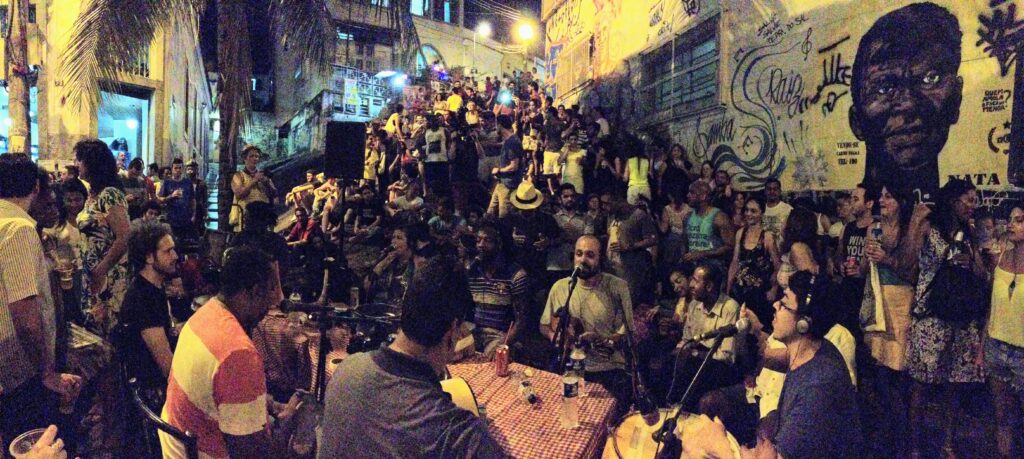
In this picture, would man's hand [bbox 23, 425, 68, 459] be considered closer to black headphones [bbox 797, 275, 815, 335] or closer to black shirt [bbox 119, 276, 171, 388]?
black shirt [bbox 119, 276, 171, 388]

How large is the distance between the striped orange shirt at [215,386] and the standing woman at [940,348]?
4523 millimetres

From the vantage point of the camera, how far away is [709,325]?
4.91 m

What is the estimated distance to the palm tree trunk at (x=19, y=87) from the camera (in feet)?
36.6

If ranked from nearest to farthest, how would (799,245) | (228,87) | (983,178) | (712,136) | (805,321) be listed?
(805,321), (799,245), (983,178), (228,87), (712,136)

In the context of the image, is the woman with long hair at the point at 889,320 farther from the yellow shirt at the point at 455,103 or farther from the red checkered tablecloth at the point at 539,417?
the yellow shirt at the point at 455,103

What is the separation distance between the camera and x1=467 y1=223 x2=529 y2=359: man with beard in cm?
540

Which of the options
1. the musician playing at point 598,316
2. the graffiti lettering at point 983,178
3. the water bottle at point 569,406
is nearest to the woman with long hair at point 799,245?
the musician playing at point 598,316

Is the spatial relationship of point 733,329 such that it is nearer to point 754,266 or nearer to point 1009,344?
point 1009,344

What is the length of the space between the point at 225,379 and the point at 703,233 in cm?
583

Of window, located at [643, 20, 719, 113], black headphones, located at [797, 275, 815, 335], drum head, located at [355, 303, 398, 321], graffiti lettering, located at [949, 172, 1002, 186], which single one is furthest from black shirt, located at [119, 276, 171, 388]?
window, located at [643, 20, 719, 113]

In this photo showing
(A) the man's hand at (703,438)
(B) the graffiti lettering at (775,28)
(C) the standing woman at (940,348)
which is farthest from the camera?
(B) the graffiti lettering at (775,28)

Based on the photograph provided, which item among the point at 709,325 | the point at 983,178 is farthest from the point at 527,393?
the point at 983,178

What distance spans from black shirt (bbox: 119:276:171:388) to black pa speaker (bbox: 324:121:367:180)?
16.0 feet

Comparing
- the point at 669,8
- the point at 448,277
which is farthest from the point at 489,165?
the point at 448,277
